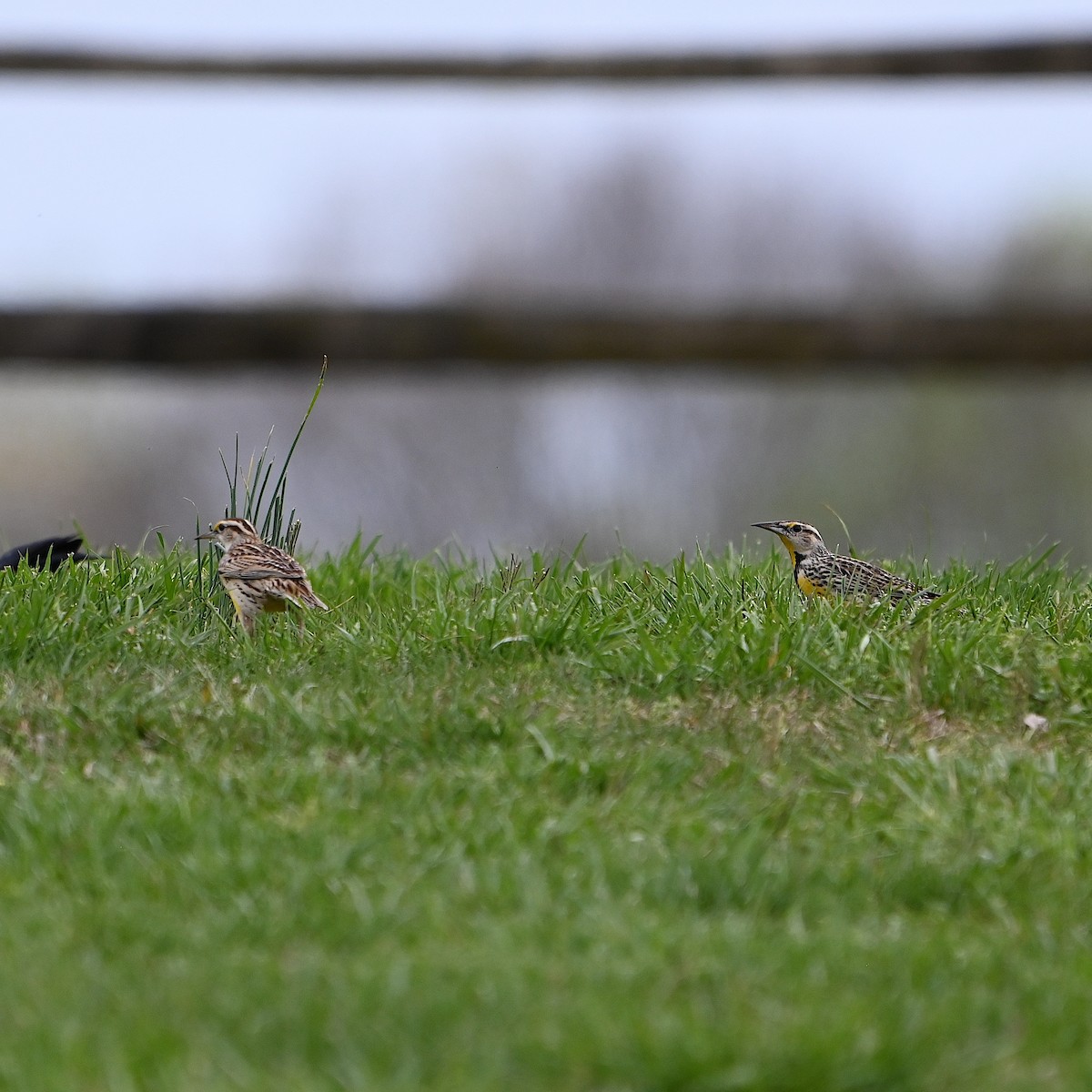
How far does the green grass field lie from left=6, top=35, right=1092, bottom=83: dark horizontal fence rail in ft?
7.06

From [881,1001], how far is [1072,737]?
2.44 m

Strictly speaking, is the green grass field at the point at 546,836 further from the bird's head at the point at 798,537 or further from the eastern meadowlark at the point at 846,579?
the bird's head at the point at 798,537

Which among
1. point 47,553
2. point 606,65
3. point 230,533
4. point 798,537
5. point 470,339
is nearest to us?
point 470,339

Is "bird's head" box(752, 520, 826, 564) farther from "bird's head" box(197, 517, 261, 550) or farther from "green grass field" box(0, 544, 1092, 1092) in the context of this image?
"bird's head" box(197, 517, 261, 550)

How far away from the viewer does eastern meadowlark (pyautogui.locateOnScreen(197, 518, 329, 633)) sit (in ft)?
21.2

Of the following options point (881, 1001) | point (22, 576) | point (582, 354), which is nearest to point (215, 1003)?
point (881, 1001)

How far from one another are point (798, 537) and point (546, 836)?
3527 mm

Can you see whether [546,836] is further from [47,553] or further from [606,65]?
[47,553]

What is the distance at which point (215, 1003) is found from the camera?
347 centimetres

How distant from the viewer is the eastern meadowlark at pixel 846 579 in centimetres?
696

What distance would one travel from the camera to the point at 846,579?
23.1 feet

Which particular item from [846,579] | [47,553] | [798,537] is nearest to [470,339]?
[846,579]

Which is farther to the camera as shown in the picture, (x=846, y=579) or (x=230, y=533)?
(x=846, y=579)

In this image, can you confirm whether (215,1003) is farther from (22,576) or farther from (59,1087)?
(22,576)
